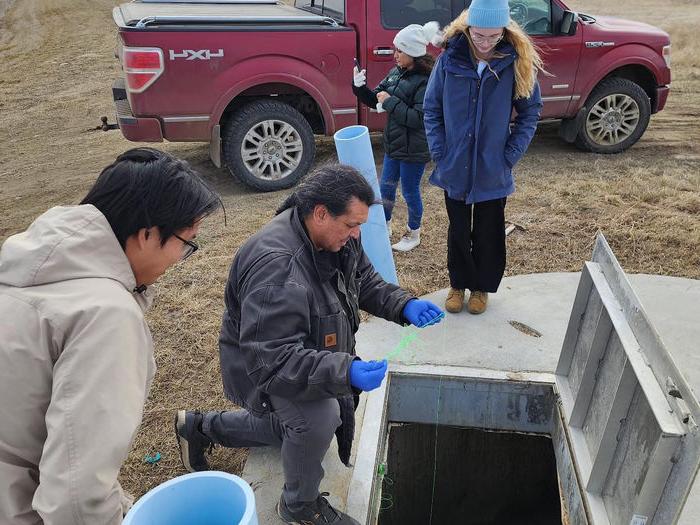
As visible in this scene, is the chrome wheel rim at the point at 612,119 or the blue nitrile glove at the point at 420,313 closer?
the blue nitrile glove at the point at 420,313

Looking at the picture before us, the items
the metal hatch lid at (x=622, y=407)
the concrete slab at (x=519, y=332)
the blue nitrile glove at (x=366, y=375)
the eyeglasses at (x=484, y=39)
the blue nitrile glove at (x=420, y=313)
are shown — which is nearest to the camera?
the metal hatch lid at (x=622, y=407)

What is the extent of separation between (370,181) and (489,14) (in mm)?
1040

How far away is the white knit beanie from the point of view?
412 cm

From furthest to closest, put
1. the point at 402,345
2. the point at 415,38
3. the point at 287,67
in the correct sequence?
the point at 287,67 → the point at 415,38 → the point at 402,345

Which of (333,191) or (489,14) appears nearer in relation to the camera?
(333,191)

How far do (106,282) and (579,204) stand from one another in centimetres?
505

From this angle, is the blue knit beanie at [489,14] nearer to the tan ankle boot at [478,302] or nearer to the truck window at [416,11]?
the tan ankle boot at [478,302]

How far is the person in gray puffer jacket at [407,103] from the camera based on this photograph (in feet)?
13.7

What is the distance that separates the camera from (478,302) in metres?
3.91

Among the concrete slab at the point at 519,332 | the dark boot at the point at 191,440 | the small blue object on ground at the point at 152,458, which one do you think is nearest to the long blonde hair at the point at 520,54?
the concrete slab at the point at 519,332

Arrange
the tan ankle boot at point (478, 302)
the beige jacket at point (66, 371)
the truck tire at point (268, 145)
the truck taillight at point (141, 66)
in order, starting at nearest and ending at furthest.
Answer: the beige jacket at point (66, 371) < the tan ankle boot at point (478, 302) < the truck taillight at point (141, 66) < the truck tire at point (268, 145)

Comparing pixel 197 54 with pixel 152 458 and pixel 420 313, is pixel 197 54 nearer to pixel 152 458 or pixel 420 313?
pixel 152 458

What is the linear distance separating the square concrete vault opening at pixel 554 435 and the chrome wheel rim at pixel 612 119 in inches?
168

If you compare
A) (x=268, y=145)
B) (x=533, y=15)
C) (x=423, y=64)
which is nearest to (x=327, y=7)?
(x=268, y=145)
